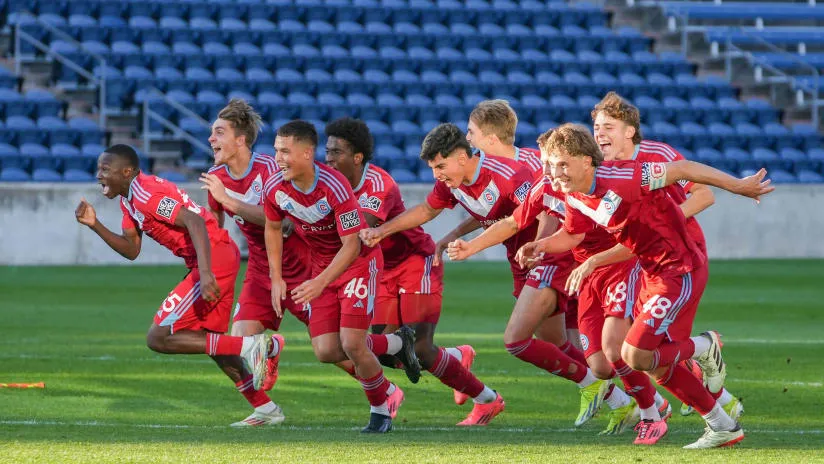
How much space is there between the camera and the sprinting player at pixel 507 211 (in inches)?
287

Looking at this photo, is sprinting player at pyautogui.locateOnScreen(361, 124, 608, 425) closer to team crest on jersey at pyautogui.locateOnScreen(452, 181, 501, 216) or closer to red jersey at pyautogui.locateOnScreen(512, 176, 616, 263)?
team crest on jersey at pyautogui.locateOnScreen(452, 181, 501, 216)

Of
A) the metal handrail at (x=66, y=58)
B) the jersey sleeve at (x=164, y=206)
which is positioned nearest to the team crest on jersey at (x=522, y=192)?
the jersey sleeve at (x=164, y=206)

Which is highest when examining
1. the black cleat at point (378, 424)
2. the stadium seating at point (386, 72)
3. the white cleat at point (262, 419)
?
the stadium seating at point (386, 72)

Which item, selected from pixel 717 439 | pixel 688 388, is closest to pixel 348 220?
pixel 688 388

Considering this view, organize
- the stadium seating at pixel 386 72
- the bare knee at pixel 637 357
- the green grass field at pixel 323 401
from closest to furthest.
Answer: the green grass field at pixel 323 401 < the bare knee at pixel 637 357 < the stadium seating at pixel 386 72

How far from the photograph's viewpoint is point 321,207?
7125mm

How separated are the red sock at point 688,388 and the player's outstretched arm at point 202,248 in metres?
2.43

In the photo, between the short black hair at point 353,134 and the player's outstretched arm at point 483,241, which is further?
the short black hair at point 353,134

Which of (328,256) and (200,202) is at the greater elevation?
(328,256)

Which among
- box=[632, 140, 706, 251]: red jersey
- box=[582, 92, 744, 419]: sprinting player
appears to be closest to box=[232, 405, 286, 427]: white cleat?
box=[582, 92, 744, 419]: sprinting player

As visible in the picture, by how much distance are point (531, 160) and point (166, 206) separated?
7.17 ft

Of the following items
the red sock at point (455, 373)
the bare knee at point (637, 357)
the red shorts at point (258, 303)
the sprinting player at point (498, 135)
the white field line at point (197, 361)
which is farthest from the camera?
the white field line at point (197, 361)

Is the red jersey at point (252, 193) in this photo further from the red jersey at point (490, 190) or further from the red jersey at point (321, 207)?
the red jersey at point (490, 190)

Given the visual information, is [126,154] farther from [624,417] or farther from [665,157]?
[624,417]
